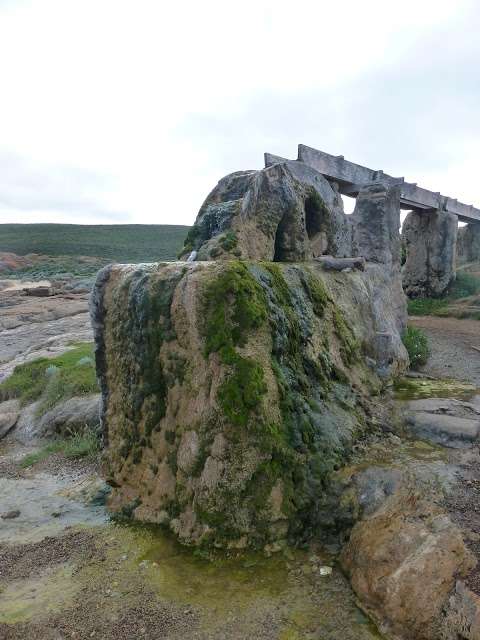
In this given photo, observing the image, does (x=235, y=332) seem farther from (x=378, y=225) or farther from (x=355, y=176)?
(x=355, y=176)

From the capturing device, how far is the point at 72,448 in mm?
7578

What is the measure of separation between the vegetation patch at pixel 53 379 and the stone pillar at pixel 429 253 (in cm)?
1266

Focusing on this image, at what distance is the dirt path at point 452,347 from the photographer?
1010 centimetres

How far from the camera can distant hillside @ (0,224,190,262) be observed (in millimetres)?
63656

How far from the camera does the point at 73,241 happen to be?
2788 inches

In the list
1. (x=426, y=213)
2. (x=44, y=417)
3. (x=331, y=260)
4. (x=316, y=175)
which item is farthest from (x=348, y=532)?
(x=426, y=213)

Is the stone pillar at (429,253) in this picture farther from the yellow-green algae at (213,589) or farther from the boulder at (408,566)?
the yellow-green algae at (213,589)

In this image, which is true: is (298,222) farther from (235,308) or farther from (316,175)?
(235,308)

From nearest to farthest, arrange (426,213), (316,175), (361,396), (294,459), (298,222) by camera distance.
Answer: (294,459)
(361,396)
(298,222)
(316,175)
(426,213)

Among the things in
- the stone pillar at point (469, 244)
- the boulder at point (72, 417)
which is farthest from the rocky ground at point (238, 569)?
the stone pillar at point (469, 244)

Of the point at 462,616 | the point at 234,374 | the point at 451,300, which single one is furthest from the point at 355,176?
the point at 462,616

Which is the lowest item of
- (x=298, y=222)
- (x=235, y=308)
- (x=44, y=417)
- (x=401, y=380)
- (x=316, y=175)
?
(x=44, y=417)

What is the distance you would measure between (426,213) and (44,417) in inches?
602

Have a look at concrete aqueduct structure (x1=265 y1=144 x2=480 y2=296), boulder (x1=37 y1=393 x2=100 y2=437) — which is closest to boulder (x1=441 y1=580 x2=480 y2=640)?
boulder (x1=37 y1=393 x2=100 y2=437)
